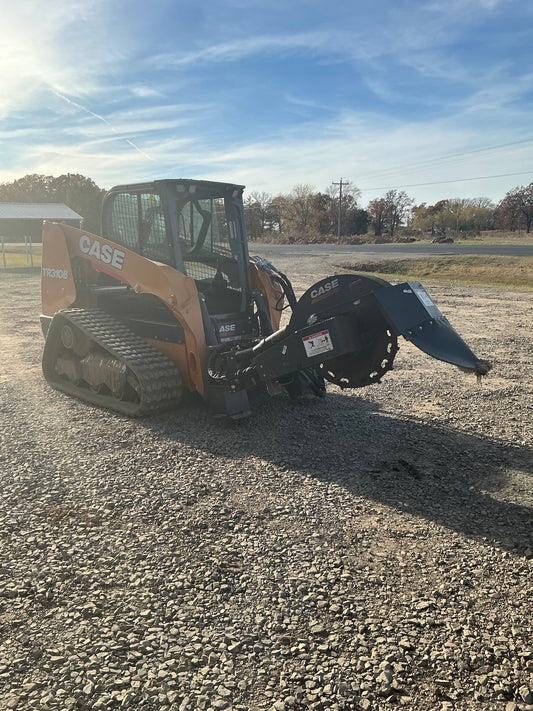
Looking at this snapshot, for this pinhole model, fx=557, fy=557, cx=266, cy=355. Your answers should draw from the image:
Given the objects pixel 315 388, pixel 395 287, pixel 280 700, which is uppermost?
pixel 395 287

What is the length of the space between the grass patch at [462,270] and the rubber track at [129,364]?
15643 mm

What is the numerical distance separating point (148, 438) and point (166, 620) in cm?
264

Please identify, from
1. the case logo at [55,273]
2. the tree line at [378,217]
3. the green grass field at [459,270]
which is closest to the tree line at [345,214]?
the tree line at [378,217]

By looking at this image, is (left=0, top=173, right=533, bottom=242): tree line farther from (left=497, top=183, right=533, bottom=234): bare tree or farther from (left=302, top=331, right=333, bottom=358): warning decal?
(left=302, top=331, right=333, bottom=358): warning decal

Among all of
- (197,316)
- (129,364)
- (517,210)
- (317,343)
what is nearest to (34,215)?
(129,364)

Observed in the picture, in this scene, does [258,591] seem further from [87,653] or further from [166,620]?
[87,653]

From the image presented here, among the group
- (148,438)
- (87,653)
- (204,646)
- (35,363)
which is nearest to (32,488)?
(148,438)

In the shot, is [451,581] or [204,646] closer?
[204,646]

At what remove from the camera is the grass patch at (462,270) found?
20.5 m

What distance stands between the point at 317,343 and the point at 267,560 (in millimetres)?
2095

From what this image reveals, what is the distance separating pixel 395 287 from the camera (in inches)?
180

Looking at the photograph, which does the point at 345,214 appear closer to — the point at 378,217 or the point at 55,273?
the point at 378,217

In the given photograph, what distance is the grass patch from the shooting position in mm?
20508

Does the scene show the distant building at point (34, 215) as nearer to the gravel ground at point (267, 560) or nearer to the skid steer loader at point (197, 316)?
the skid steer loader at point (197, 316)
